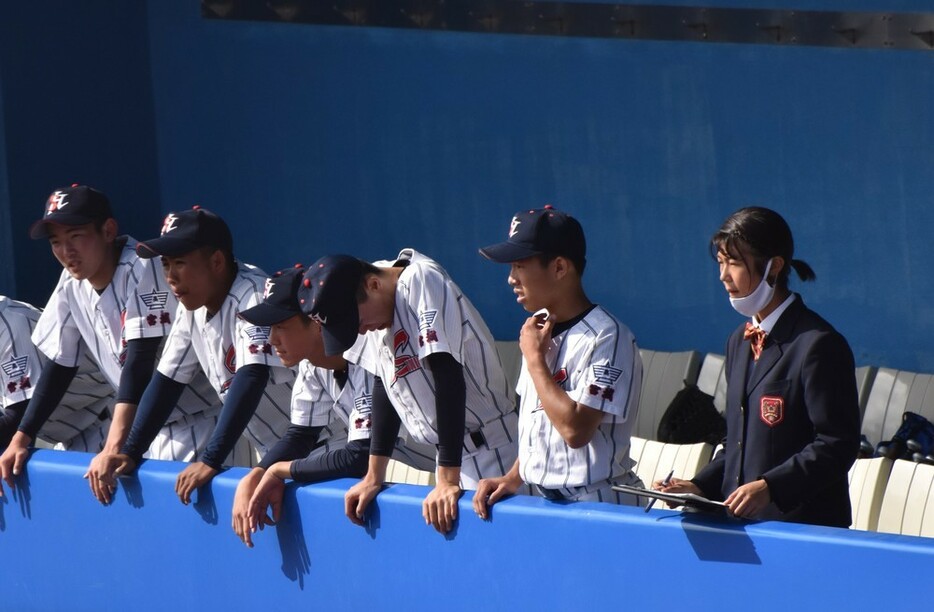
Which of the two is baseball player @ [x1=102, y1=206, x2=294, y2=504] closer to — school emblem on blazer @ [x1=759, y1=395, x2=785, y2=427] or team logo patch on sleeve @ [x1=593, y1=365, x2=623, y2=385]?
team logo patch on sleeve @ [x1=593, y1=365, x2=623, y2=385]

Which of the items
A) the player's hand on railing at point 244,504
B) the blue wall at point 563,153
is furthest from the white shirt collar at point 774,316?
the blue wall at point 563,153

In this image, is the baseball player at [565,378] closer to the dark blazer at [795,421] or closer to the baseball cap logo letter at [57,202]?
the dark blazer at [795,421]

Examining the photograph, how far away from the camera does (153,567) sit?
4.23m

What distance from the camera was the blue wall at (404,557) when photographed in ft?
9.77

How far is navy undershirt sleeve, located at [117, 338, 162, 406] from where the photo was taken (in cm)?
462

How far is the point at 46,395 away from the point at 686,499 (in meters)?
2.50

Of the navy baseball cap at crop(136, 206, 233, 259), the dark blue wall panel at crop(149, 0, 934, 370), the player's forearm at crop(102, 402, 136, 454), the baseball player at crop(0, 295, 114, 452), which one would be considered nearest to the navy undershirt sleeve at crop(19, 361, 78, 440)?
the baseball player at crop(0, 295, 114, 452)

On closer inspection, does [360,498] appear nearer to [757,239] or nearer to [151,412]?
[151,412]

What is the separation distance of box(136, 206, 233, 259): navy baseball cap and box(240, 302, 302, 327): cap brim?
46 centimetres

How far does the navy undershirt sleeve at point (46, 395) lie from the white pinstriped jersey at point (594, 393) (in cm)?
187

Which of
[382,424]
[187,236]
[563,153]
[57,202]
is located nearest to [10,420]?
[57,202]

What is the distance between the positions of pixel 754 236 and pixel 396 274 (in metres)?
1.02

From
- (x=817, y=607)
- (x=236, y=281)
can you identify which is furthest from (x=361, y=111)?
(x=817, y=607)

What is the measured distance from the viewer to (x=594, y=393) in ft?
11.4
